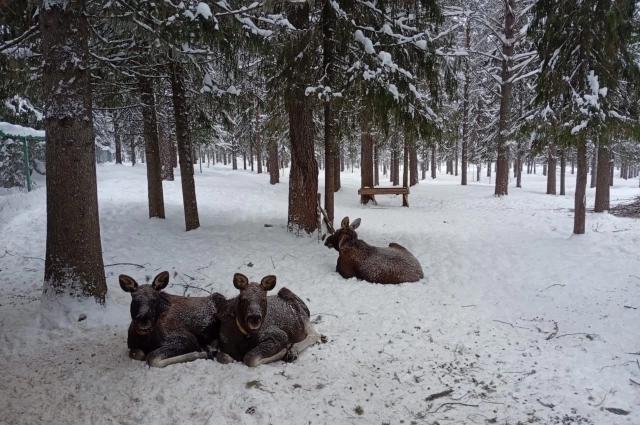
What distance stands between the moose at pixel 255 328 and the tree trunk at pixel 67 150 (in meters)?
2.18

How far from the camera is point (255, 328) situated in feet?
13.4

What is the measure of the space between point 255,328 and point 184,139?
277 inches

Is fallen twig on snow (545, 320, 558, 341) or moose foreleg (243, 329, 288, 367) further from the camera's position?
fallen twig on snow (545, 320, 558, 341)

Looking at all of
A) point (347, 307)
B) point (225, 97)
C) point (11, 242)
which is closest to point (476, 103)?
point (225, 97)

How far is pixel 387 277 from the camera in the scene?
24.2 feet

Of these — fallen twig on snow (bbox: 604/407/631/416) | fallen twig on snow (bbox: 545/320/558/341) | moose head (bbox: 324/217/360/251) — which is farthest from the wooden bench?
fallen twig on snow (bbox: 604/407/631/416)

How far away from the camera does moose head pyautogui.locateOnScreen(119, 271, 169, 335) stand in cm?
399

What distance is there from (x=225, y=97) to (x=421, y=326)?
707cm

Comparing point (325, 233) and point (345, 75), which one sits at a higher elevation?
point (345, 75)

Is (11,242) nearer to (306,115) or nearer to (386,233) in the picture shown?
(306,115)

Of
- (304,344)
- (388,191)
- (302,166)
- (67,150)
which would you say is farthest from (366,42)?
(388,191)

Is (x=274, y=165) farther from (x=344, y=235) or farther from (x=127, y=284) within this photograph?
(x=127, y=284)

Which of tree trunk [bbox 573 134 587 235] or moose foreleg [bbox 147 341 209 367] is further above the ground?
tree trunk [bbox 573 134 587 235]

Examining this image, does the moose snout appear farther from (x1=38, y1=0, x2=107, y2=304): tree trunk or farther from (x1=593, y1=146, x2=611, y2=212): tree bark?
(x1=593, y1=146, x2=611, y2=212): tree bark
